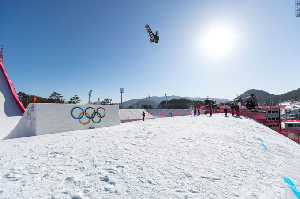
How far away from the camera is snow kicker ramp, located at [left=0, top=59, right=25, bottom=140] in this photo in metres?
13.2

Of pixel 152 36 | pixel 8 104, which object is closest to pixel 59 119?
pixel 8 104

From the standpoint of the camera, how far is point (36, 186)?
3010 mm

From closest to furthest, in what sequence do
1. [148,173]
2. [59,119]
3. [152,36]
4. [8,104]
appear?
[148,173] → [59,119] → [152,36] → [8,104]

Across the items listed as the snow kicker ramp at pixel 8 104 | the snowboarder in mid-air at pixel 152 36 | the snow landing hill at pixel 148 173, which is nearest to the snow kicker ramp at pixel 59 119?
the snow landing hill at pixel 148 173

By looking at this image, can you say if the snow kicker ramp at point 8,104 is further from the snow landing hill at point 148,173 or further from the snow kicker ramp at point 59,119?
the snow landing hill at point 148,173

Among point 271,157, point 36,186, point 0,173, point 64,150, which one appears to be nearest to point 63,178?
point 36,186

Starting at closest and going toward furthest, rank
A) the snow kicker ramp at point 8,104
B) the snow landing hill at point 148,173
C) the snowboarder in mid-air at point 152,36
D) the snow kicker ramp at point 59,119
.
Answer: the snow landing hill at point 148,173
the snow kicker ramp at point 59,119
the snowboarder in mid-air at point 152,36
the snow kicker ramp at point 8,104

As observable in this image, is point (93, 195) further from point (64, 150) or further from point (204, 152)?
point (204, 152)

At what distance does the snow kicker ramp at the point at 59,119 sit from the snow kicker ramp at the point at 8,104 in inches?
217

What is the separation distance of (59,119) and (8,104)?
9.06 metres

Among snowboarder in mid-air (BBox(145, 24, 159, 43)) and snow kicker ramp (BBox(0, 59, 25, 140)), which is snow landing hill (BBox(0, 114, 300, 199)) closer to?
snowboarder in mid-air (BBox(145, 24, 159, 43))

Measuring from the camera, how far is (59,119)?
1066 centimetres

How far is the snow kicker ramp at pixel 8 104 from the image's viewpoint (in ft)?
43.4

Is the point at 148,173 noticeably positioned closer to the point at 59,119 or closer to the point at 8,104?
the point at 59,119
